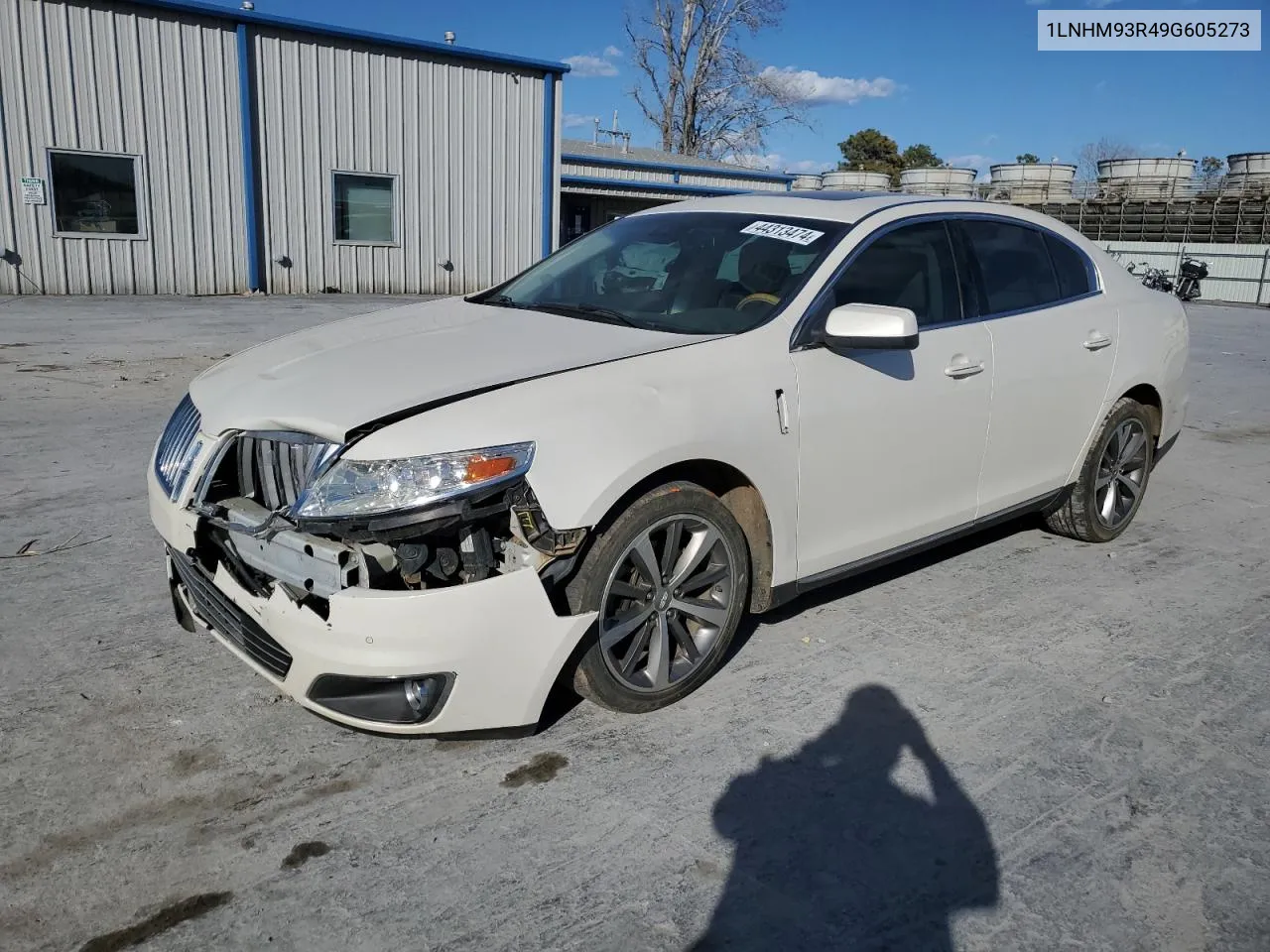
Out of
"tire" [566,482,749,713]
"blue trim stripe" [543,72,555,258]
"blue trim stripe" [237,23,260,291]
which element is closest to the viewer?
"tire" [566,482,749,713]

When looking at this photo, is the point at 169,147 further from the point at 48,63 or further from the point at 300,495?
the point at 300,495

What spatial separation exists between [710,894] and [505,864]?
1.73ft

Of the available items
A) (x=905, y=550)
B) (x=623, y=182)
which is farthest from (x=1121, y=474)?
(x=623, y=182)

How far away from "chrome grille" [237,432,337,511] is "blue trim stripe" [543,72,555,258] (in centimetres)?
1824

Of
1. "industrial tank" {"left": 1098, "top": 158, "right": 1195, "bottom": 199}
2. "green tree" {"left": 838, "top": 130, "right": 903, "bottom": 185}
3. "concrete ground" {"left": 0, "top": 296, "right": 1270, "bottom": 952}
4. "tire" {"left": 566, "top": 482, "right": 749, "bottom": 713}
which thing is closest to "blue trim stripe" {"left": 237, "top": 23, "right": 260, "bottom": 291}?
"concrete ground" {"left": 0, "top": 296, "right": 1270, "bottom": 952}

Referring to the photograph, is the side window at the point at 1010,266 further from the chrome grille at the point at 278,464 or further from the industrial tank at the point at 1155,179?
the industrial tank at the point at 1155,179

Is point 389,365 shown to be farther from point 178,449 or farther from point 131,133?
point 131,133

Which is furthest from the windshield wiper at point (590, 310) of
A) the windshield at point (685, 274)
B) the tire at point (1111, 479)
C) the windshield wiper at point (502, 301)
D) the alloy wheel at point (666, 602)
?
the tire at point (1111, 479)

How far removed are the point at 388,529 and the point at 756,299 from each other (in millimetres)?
1701

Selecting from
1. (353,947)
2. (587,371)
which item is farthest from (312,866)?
(587,371)

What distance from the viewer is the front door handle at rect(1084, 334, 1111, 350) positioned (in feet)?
15.8

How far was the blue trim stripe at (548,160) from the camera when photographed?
20.9 m

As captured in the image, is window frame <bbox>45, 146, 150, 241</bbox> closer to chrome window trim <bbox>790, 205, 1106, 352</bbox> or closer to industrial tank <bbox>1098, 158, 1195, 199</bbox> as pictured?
chrome window trim <bbox>790, 205, 1106, 352</bbox>

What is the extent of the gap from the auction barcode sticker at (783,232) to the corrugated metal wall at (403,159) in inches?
629
